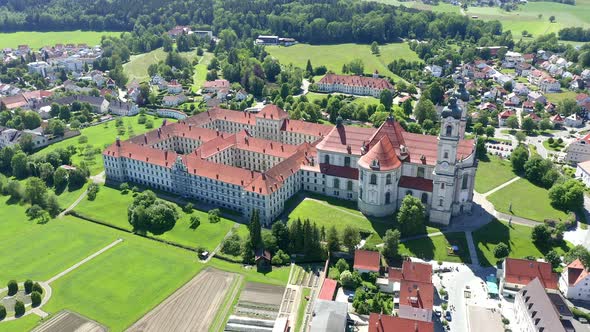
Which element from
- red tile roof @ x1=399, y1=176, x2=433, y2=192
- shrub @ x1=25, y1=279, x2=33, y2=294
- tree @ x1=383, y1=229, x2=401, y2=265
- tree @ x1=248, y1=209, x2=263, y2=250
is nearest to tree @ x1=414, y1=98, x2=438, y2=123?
red tile roof @ x1=399, y1=176, x2=433, y2=192

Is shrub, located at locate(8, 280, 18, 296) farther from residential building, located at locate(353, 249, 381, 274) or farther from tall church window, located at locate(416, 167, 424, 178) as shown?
tall church window, located at locate(416, 167, 424, 178)

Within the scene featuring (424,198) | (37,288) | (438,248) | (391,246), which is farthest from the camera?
(424,198)

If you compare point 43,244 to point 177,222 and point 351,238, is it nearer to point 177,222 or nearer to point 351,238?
point 177,222

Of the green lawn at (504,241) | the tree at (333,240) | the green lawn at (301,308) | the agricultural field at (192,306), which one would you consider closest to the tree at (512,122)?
the green lawn at (504,241)

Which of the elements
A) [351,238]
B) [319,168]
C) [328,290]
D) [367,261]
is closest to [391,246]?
[367,261]

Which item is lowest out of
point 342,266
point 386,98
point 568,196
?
point 342,266
